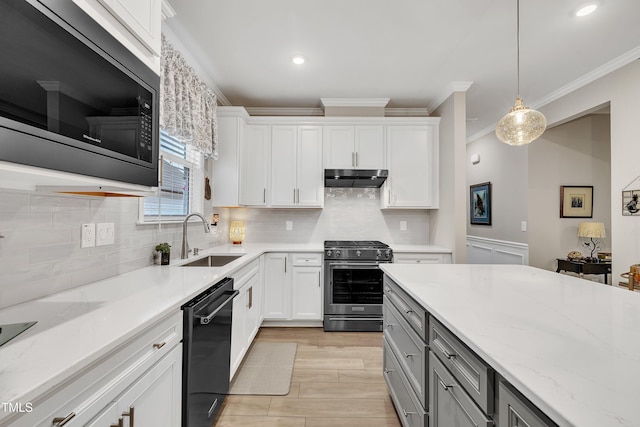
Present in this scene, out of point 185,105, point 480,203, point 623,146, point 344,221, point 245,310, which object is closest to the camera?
point 185,105

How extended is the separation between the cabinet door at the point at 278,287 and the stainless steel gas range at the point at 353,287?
441 millimetres

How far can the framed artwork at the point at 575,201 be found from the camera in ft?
13.6

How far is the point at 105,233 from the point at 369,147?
112 inches

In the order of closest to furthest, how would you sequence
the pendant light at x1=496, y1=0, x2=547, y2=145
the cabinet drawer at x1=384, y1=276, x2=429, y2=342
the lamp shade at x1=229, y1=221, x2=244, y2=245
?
1. the cabinet drawer at x1=384, y1=276, x2=429, y2=342
2. the pendant light at x1=496, y1=0, x2=547, y2=145
3. the lamp shade at x1=229, y1=221, x2=244, y2=245

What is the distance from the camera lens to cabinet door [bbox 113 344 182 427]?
96 cm

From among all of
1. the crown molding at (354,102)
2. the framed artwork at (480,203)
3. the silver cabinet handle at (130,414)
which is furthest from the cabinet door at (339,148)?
the silver cabinet handle at (130,414)

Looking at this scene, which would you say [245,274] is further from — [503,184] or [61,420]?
[503,184]

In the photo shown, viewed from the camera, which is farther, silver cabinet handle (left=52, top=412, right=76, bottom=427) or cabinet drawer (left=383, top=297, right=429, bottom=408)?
cabinet drawer (left=383, top=297, right=429, bottom=408)

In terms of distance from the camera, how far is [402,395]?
5.62 feet

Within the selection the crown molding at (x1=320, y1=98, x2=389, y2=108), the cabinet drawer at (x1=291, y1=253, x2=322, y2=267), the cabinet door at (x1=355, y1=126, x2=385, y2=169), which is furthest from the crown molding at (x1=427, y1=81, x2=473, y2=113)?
the cabinet drawer at (x1=291, y1=253, x2=322, y2=267)

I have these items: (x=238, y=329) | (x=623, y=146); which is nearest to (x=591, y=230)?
(x=623, y=146)

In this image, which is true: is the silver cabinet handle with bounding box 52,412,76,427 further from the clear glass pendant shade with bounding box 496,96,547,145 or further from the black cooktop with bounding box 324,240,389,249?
the black cooktop with bounding box 324,240,389,249

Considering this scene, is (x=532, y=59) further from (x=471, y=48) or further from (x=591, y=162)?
(x=591, y=162)

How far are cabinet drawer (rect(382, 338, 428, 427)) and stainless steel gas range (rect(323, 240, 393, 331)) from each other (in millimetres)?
1187
